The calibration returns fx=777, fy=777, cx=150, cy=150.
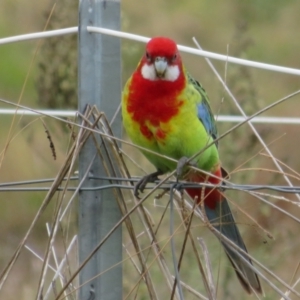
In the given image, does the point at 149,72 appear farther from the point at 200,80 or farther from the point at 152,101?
the point at 200,80

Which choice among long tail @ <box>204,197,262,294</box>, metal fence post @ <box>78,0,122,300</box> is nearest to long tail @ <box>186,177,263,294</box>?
long tail @ <box>204,197,262,294</box>

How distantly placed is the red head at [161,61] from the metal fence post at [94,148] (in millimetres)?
408

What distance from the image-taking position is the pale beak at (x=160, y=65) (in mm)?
3268

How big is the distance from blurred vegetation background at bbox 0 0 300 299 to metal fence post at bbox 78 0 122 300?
0.20 m

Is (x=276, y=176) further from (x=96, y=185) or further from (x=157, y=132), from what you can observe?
(x=96, y=185)

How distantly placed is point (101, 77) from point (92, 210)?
0.48 metres

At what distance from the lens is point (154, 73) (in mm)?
3346

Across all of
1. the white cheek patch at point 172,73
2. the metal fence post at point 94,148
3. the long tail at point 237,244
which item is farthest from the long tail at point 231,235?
the white cheek patch at point 172,73

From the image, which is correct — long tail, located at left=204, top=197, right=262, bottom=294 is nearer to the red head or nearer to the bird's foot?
the bird's foot

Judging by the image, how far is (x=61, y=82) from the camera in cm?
461

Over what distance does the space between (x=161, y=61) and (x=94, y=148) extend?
2.09ft

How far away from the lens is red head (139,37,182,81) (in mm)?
3236

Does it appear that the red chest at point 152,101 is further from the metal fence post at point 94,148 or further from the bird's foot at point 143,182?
the metal fence post at point 94,148

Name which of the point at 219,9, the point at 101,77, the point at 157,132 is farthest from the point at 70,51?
the point at 219,9
